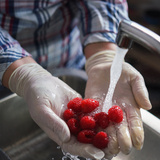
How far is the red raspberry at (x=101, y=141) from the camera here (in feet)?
1.95

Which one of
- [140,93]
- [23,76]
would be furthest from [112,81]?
[23,76]

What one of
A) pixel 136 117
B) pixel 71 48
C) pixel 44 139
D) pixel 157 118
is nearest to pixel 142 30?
pixel 136 117

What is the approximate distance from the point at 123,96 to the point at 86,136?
8.0 inches

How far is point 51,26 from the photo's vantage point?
1041 millimetres

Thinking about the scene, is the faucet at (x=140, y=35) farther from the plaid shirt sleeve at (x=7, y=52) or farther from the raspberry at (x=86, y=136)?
the plaid shirt sleeve at (x=7, y=52)

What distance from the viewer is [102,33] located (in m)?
0.94

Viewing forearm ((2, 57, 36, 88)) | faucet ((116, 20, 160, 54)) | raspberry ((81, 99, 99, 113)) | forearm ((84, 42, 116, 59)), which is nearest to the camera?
faucet ((116, 20, 160, 54))

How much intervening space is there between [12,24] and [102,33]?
0.40 meters

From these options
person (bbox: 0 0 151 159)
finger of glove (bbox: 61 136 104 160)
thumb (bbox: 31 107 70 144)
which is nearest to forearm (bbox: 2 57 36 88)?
person (bbox: 0 0 151 159)

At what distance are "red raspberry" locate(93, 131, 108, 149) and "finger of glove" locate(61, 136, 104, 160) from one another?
16 mm

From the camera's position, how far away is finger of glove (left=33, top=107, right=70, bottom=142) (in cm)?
59

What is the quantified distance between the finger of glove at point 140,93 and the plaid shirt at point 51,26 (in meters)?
0.28

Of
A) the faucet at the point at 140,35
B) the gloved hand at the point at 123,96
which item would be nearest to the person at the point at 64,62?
the gloved hand at the point at 123,96

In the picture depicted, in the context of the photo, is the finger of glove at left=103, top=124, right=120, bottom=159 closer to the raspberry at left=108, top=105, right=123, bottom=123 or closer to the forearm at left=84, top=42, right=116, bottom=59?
the raspberry at left=108, top=105, right=123, bottom=123
